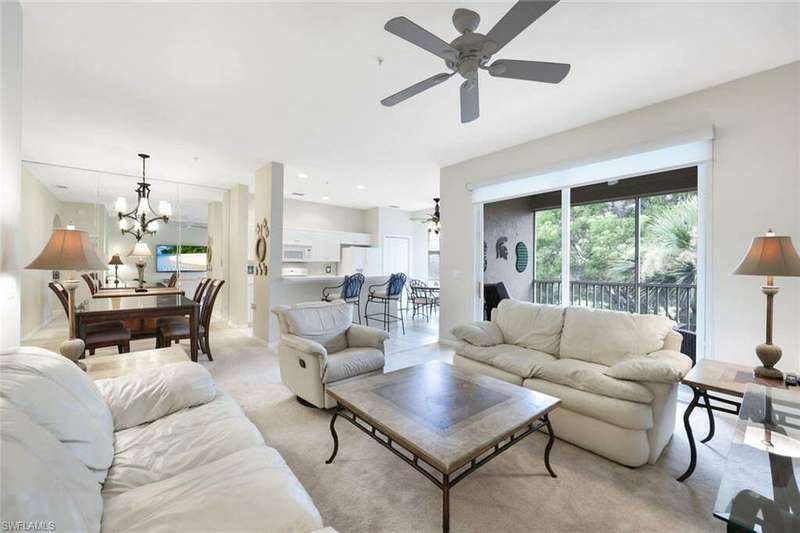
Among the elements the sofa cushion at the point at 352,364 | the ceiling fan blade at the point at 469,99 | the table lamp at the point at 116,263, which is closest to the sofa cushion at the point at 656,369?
the sofa cushion at the point at 352,364

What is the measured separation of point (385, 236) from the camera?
8781 millimetres

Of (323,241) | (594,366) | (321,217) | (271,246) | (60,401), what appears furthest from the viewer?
(321,217)

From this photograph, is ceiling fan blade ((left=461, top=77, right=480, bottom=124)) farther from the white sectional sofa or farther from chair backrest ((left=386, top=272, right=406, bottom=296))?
chair backrest ((left=386, top=272, right=406, bottom=296))

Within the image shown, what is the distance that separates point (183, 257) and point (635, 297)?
7.45 metres

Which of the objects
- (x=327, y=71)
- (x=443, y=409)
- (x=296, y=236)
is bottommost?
(x=443, y=409)

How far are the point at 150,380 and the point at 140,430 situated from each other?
304 mm

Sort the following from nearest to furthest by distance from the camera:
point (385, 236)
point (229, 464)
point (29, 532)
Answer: point (29, 532) < point (229, 464) < point (385, 236)

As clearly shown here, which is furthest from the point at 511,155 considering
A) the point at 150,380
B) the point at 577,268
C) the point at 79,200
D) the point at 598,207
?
the point at 79,200

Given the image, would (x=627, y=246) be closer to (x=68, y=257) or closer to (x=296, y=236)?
(x=68, y=257)

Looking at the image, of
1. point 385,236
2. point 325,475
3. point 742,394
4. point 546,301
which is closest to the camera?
point 742,394

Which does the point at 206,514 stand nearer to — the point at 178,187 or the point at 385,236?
the point at 178,187

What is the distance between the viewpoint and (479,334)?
3.03 meters

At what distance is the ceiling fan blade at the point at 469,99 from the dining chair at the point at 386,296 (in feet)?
11.8

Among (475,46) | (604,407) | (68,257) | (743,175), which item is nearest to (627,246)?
(743,175)
